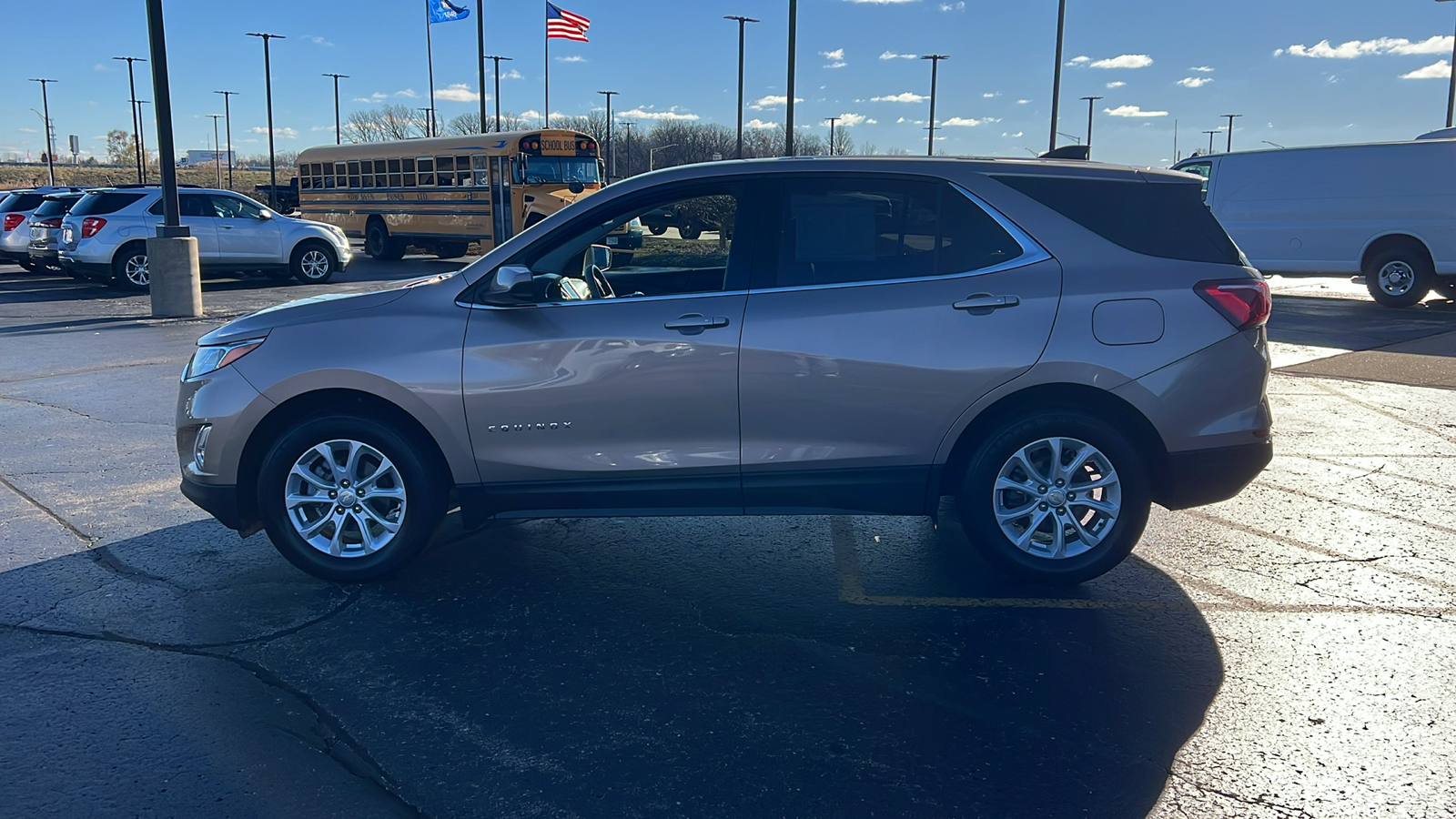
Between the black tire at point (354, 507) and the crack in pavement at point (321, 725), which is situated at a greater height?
the black tire at point (354, 507)

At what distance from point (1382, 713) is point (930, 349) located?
201 centimetres

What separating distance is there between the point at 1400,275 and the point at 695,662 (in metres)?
15.8

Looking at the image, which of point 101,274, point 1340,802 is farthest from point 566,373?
point 101,274

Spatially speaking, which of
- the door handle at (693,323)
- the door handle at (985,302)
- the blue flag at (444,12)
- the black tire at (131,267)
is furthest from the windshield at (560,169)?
the door handle at (985,302)

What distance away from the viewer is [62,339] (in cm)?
1280

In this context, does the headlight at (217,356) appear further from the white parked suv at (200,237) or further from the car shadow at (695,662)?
the white parked suv at (200,237)

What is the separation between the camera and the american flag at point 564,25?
109 ft

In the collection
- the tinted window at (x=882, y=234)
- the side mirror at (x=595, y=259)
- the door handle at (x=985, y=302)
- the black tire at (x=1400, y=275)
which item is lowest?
the black tire at (x=1400, y=275)

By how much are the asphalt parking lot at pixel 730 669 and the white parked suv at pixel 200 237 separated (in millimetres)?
13261

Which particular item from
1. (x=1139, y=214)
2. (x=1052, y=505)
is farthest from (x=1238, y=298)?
(x=1052, y=505)

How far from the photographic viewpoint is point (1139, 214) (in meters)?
4.84

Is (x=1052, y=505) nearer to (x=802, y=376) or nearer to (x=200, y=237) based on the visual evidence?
(x=802, y=376)

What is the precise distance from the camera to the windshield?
79.9ft

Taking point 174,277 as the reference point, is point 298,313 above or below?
above
